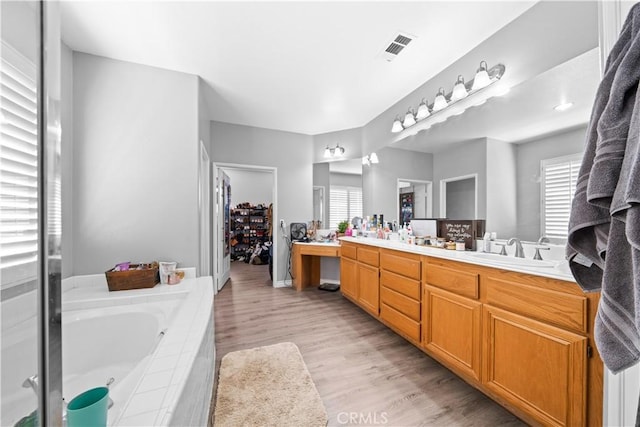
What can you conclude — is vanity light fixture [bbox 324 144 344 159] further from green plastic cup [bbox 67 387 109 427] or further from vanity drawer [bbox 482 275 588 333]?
green plastic cup [bbox 67 387 109 427]

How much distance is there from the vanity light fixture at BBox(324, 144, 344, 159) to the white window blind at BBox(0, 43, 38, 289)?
152 inches

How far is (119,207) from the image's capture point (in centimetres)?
219

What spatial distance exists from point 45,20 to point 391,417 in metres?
1.97

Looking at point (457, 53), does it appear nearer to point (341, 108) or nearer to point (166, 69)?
point (341, 108)

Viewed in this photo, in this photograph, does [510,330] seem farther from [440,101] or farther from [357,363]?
[440,101]

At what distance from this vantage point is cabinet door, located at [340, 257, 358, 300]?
9.66 feet

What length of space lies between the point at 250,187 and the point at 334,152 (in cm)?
404

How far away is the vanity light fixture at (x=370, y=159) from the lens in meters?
3.45

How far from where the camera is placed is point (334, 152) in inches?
160

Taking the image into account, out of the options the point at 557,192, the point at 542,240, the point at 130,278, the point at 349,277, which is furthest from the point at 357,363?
the point at 130,278

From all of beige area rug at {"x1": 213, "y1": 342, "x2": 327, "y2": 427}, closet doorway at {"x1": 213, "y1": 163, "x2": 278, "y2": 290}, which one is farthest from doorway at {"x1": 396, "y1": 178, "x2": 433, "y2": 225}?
closet doorway at {"x1": 213, "y1": 163, "x2": 278, "y2": 290}

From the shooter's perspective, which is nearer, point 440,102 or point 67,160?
point 67,160

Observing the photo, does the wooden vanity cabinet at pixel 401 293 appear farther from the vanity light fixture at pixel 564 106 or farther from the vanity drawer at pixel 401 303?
the vanity light fixture at pixel 564 106

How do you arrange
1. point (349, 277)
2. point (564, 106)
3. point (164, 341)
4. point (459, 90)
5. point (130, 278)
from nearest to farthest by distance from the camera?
point (164, 341) < point (564, 106) < point (130, 278) < point (459, 90) < point (349, 277)
